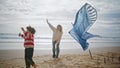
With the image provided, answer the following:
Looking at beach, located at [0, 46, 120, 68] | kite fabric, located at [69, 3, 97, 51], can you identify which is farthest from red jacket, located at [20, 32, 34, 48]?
kite fabric, located at [69, 3, 97, 51]

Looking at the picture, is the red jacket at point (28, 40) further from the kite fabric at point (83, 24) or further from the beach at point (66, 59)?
the kite fabric at point (83, 24)

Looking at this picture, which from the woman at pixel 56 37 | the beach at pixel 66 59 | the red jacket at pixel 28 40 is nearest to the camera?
the red jacket at pixel 28 40

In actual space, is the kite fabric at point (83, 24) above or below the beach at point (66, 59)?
above

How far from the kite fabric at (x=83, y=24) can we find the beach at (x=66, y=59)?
262mm

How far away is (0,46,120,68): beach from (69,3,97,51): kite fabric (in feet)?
0.86

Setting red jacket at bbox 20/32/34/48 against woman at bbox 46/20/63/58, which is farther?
woman at bbox 46/20/63/58

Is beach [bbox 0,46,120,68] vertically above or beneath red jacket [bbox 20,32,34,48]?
beneath

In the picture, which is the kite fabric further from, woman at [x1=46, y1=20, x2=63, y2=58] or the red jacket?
the red jacket

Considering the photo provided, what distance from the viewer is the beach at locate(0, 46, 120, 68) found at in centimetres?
473

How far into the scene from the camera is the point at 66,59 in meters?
4.93

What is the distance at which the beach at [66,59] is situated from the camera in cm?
473

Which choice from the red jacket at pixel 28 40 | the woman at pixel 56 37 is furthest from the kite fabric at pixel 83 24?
the red jacket at pixel 28 40

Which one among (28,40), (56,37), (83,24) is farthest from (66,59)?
(28,40)

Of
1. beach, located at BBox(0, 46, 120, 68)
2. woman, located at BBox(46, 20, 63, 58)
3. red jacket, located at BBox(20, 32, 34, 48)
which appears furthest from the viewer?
woman, located at BBox(46, 20, 63, 58)
